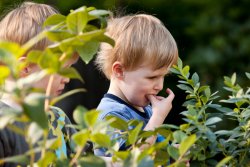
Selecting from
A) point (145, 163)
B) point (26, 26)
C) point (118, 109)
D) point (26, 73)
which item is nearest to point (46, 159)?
point (145, 163)

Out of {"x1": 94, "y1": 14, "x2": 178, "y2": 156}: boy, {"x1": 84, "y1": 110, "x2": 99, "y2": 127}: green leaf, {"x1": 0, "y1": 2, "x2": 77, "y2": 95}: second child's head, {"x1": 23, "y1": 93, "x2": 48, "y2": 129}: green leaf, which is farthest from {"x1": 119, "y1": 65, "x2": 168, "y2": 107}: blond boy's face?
{"x1": 23, "y1": 93, "x2": 48, "y2": 129}: green leaf

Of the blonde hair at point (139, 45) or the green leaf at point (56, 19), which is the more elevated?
the green leaf at point (56, 19)

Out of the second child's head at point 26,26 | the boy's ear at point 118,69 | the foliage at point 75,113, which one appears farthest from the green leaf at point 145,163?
the boy's ear at point 118,69

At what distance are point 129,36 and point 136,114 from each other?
0.35m

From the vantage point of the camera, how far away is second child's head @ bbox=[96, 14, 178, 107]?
3.11 m

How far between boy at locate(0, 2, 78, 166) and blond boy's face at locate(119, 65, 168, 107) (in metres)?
0.31

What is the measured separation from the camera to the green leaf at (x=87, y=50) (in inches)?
63.1

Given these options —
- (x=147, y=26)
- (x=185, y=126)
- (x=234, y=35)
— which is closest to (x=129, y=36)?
(x=147, y=26)

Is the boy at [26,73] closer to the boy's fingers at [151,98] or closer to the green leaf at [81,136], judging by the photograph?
the boy's fingers at [151,98]

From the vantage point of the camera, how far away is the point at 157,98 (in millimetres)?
3105

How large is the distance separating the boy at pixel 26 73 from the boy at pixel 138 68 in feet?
0.97

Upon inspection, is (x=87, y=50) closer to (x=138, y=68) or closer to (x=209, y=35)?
(x=138, y=68)

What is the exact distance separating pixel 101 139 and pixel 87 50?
0.24 m

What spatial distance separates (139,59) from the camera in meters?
3.15
